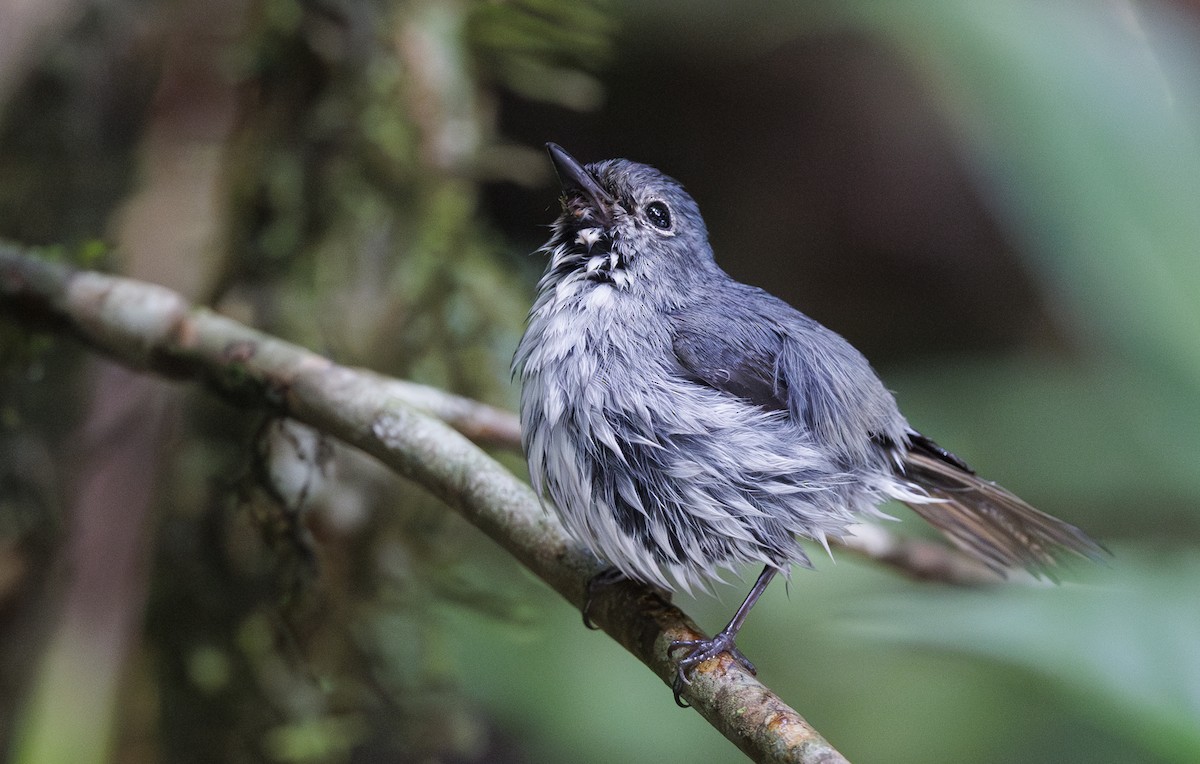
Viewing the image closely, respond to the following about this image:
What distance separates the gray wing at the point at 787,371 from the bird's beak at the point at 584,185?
269 millimetres

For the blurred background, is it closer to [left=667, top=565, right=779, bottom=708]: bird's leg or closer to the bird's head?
[left=667, top=565, right=779, bottom=708]: bird's leg

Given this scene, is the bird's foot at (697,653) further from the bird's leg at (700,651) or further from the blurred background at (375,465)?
the blurred background at (375,465)

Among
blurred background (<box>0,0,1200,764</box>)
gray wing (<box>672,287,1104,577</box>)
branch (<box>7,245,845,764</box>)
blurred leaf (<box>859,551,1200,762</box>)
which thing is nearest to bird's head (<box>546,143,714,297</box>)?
gray wing (<box>672,287,1104,577</box>)

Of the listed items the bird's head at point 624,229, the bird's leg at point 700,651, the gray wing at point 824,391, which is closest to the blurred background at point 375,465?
the gray wing at point 824,391

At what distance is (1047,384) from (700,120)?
2047 millimetres

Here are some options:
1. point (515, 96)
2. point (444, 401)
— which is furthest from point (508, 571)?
point (515, 96)

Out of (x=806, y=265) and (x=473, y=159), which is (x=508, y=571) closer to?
(x=473, y=159)

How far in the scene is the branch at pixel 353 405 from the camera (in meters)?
1.92

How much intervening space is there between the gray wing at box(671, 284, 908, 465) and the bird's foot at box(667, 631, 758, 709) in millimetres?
451

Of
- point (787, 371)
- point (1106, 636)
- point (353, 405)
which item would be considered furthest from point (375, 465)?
point (1106, 636)

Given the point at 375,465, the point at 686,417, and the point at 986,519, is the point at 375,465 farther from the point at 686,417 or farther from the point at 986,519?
the point at 986,519

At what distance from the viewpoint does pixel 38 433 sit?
101 inches

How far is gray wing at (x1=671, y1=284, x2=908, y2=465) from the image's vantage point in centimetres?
196

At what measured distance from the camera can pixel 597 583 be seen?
201cm
